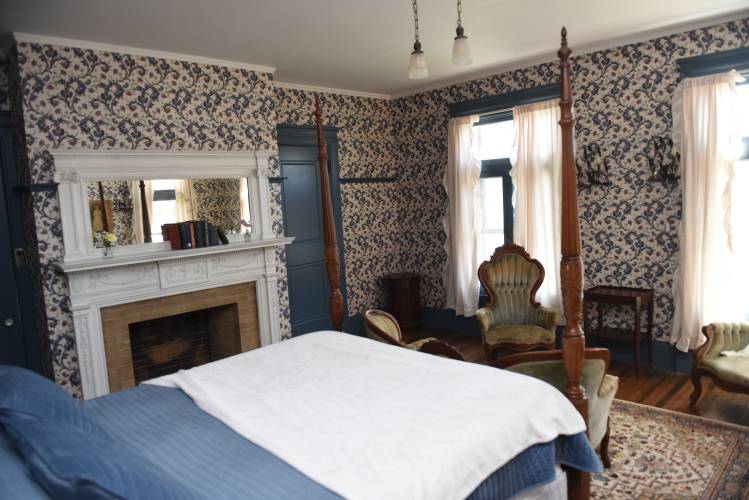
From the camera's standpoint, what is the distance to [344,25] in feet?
11.8

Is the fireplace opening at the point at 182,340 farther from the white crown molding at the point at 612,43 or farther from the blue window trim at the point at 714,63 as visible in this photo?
the blue window trim at the point at 714,63

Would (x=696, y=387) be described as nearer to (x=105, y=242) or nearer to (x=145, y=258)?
(x=145, y=258)

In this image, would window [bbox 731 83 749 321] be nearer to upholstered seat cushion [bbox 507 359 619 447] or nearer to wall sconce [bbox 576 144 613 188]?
wall sconce [bbox 576 144 613 188]

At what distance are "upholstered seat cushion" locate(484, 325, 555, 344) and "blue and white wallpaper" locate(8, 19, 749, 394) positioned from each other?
892mm

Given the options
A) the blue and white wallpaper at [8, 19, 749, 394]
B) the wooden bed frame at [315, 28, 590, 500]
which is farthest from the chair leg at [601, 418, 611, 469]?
the blue and white wallpaper at [8, 19, 749, 394]

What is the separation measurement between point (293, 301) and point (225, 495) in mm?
4135

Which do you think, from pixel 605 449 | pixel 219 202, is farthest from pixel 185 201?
pixel 605 449

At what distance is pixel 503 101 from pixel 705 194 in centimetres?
206

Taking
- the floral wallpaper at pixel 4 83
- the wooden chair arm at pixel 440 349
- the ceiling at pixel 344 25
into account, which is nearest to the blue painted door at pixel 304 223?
the ceiling at pixel 344 25

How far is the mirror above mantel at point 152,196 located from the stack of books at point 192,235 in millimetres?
50

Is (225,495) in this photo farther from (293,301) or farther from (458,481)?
(293,301)

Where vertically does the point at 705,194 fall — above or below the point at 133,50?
below

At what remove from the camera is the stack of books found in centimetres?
420

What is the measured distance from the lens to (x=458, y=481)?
159cm
